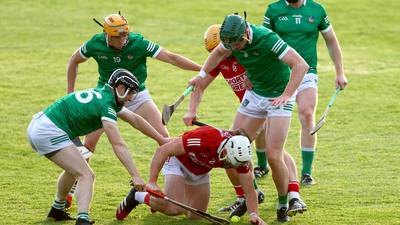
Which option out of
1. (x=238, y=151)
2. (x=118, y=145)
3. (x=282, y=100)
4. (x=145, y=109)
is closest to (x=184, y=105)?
(x=145, y=109)

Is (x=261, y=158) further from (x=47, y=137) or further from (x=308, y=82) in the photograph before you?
(x=47, y=137)

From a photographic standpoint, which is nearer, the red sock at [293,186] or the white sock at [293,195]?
the white sock at [293,195]

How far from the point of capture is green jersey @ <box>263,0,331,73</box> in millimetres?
12250

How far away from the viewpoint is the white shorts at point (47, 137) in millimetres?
9805

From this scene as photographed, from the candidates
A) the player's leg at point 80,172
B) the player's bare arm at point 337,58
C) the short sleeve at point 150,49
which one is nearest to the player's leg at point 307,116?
the player's bare arm at point 337,58

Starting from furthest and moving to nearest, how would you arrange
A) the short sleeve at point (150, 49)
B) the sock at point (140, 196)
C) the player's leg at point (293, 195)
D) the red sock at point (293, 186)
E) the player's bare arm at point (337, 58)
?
the player's bare arm at point (337, 58) < the short sleeve at point (150, 49) < the red sock at point (293, 186) < the sock at point (140, 196) < the player's leg at point (293, 195)

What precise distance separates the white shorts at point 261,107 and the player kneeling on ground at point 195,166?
0.60 metres

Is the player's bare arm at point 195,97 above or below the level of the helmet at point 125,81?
below

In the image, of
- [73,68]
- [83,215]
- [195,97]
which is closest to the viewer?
[83,215]

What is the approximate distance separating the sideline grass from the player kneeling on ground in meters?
0.25

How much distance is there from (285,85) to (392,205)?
1859 millimetres

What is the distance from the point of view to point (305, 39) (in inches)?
Answer: 484

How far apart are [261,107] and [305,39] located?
79.7 inches

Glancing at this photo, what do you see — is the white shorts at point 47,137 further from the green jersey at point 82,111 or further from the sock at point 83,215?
the sock at point 83,215
